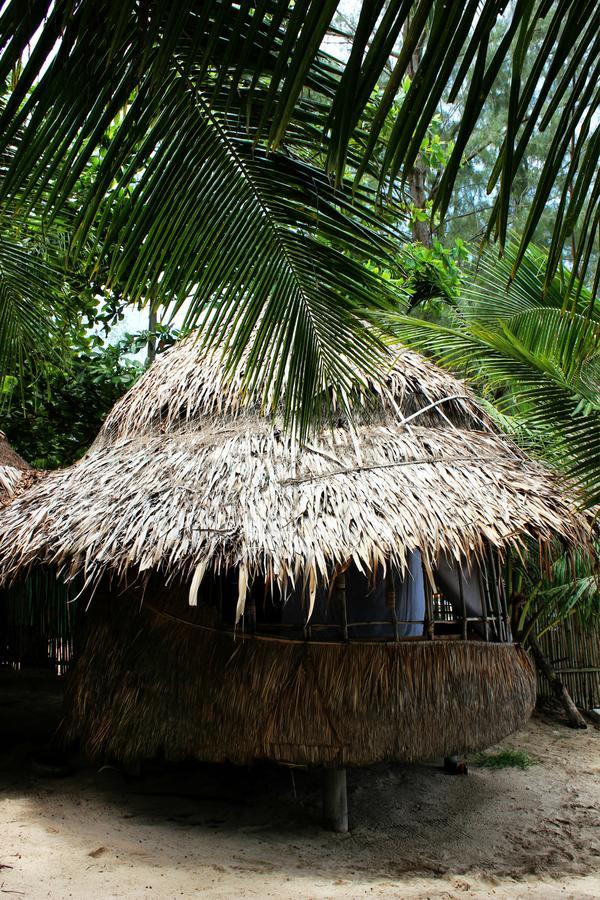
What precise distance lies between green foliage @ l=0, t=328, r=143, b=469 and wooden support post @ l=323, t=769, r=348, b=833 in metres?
5.01

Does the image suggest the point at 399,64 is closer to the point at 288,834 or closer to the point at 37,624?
the point at 288,834

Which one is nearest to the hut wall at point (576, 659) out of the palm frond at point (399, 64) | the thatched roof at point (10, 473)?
the thatched roof at point (10, 473)

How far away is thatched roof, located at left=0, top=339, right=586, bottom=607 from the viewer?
4.75 meters

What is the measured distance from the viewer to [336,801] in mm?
5441

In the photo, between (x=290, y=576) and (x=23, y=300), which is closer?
(x=23, y=300)

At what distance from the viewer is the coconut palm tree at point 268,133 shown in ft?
3.30

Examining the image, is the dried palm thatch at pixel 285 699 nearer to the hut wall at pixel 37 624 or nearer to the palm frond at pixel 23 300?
the palm frond at pixel 23 300

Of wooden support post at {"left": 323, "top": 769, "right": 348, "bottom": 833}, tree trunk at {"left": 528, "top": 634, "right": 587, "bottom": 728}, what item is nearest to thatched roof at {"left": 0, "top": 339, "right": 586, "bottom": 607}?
wooden support post at {"left": 323, "top": 769, "right": 348, "bottom": 833}

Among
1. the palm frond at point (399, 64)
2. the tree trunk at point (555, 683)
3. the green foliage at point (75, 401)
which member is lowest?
the tree trunk at point (555, 683)

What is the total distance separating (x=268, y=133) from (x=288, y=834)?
16.5 feet

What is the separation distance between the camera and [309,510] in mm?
4977

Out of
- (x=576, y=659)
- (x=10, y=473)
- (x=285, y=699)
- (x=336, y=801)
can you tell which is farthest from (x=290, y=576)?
(x=576, y=659)

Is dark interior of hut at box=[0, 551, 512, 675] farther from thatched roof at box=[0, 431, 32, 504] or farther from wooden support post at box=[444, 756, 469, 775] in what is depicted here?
thatched roof at box=[0, 431, 32, 504]

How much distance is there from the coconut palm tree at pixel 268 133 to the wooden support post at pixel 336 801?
372cm
